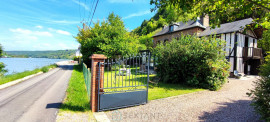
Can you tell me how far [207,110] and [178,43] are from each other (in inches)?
204

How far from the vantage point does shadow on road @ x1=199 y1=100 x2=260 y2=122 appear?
3771 mm

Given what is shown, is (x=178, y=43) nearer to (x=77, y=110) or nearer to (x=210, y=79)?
(x=210, y=79)

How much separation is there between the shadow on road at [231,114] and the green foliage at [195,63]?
2.44 meters

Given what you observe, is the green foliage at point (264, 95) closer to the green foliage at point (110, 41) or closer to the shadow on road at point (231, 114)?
the shadow on road at point (231, 114)

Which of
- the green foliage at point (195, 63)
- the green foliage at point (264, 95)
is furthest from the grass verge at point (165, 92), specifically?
the green foliage at point (264, 95)

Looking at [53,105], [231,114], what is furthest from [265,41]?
[53,105]

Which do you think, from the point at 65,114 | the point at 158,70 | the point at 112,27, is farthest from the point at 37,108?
the point at 112,27

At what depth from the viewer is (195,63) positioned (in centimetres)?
761

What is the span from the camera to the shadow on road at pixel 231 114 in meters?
3.77

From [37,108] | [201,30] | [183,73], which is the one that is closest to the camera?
[37,108]

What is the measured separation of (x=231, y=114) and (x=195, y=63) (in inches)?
154

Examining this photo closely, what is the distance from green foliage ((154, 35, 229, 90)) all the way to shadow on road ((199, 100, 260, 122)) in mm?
2439

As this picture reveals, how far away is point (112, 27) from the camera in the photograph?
53.5 ft

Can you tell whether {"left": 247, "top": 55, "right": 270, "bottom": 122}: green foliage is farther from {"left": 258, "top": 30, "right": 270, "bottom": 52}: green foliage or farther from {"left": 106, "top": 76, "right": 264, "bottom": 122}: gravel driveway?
{"left": 258, "top": 30, "right": 270, "bottom": 52}: green foliage
